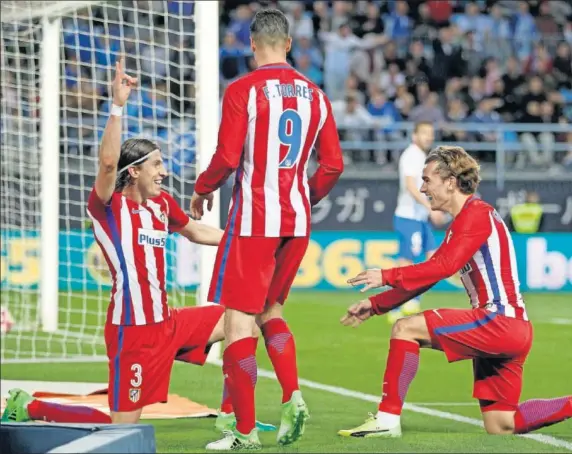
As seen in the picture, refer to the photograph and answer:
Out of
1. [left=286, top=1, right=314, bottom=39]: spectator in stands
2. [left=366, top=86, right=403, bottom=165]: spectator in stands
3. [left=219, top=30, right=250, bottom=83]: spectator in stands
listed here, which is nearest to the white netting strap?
[left=219, top=30, right=250, bottom=83]: spectator in stands

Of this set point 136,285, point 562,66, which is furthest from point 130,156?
point 562,66

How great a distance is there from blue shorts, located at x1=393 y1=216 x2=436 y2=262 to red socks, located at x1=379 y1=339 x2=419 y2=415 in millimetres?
7495

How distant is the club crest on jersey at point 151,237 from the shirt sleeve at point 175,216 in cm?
15

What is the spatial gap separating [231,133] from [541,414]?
2004 mm

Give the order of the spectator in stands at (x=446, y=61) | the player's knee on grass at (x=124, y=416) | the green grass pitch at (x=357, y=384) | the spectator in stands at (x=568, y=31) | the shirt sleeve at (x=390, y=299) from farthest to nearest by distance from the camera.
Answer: the spectator in stands at (x=568, y=31), the spectator in stands at (x=446, y=61), the player's knee on grass at (x=124, y=416), the shirt sleeve at (x=390, y=299), the green grass pitch at (x=357, y=384)

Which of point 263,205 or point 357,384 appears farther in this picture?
point 357,384

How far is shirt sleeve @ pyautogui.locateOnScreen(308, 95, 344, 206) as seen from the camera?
631 centimetres

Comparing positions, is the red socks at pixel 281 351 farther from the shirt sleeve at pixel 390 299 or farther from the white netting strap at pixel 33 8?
the white netting strap at pixel 33 8

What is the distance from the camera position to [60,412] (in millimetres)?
6941

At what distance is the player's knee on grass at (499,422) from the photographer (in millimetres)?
6539

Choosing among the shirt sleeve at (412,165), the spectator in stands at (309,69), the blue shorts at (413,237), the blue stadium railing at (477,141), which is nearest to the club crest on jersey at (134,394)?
the shirt sleeve at (412,165)

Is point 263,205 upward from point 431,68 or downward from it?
downward

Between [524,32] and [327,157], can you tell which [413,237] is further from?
[524,32]

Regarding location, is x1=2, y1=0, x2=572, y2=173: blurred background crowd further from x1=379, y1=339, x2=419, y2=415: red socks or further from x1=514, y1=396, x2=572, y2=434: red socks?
x1=379, y1=339, x2=419, y2=415: red socks
